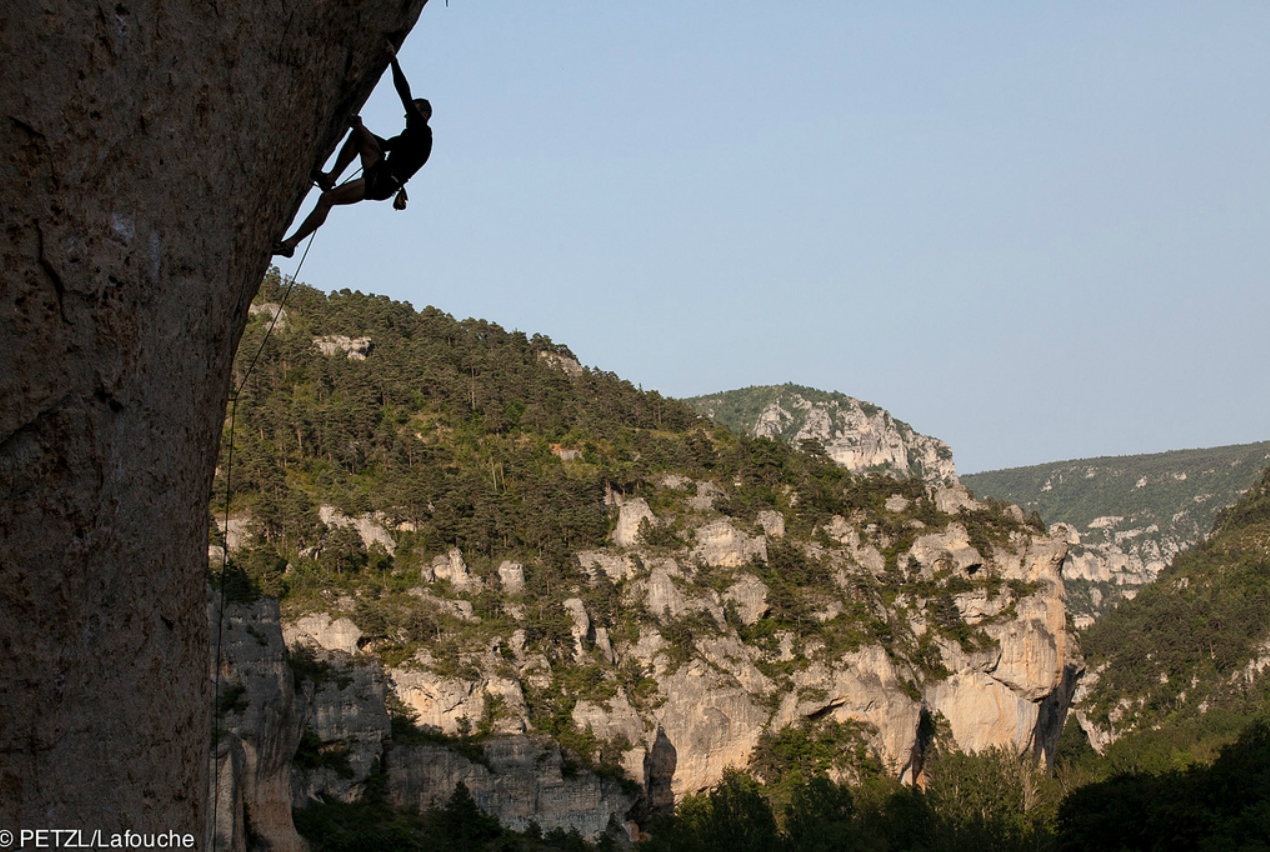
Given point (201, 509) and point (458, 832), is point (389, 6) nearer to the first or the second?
point (201, 509)

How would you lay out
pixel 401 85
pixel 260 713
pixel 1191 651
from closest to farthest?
1. pixel 401 85
2. pixel 260 713
3. pixel 1191 651

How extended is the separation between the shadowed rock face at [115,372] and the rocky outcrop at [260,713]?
28.1m

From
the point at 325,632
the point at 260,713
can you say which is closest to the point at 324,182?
the point at 260,713

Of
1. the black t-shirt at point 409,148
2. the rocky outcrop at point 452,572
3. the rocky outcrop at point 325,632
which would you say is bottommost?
the rocky outcrop at point 325,632

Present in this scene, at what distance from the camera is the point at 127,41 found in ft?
10.5

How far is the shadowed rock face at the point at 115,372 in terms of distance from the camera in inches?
118

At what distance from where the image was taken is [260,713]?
34.6 m

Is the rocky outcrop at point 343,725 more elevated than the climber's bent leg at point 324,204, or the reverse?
the climber's bent leg at point 324,204

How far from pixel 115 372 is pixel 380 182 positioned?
2263mm

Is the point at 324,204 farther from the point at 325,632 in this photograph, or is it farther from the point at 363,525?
the point at 363,525

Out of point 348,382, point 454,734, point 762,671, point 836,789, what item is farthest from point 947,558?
point 348,382

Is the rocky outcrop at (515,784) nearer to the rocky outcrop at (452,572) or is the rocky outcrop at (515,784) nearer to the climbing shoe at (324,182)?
the rocky outcrop at (452,572)

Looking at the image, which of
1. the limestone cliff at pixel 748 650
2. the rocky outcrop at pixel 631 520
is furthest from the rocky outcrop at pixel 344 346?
the limestone cliff at pixel 748 650

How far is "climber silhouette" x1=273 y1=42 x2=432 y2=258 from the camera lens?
4.88 meters
